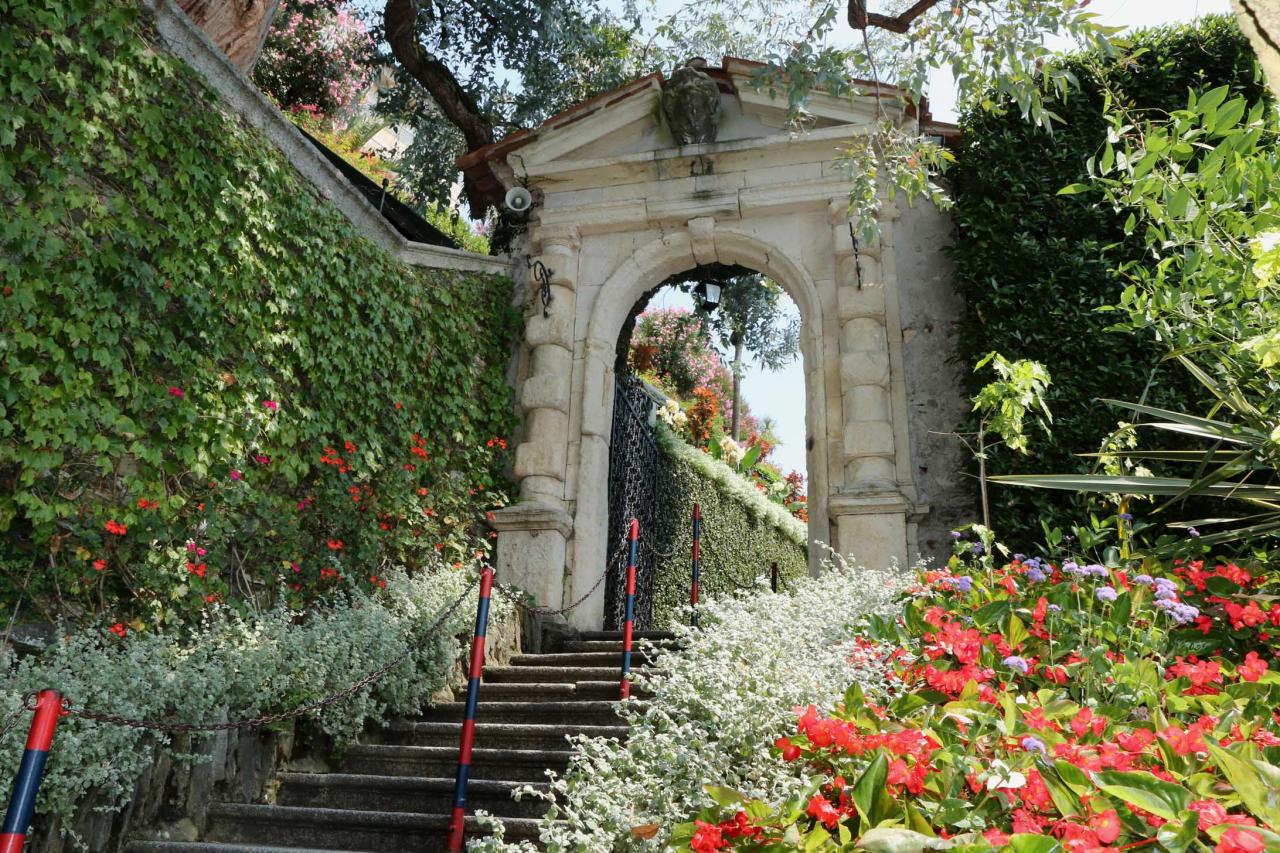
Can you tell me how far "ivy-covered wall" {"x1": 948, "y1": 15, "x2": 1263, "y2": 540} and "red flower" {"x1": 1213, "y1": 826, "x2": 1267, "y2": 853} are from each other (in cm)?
447

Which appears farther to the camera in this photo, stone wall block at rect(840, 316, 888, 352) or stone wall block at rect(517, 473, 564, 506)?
stone wall block at rect(517, 473, 564, 506)

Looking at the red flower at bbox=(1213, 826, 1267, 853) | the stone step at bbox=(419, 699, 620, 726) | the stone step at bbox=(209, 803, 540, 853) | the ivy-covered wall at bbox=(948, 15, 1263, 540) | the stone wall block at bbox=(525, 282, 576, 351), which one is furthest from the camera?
the stone wall block at bbox=(525, 282, 576, 351)

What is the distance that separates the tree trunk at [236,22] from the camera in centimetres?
766

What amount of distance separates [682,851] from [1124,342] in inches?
201

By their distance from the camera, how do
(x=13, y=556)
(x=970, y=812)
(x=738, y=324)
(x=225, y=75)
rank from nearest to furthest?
(x=970, y=812) → (x=13, y=556) → (x=225, y=75) → (x=738, y=324)

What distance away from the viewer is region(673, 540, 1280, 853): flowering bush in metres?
2.26

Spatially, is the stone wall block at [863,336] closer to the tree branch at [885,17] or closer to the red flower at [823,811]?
the tree branch at [885,17]

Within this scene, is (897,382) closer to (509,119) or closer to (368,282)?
(368,282)

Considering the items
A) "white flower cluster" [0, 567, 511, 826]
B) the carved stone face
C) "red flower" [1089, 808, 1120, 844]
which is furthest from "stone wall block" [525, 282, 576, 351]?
"red flower" [1089, 808, 1120, 844]

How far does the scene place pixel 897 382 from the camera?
726 cm

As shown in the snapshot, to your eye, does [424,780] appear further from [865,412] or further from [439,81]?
[439,81]

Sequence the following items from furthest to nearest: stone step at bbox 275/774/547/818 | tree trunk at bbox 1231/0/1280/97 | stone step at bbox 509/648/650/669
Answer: stone step at bbox 509/648/650/669 < stone step at bbox 275/774/547/818 < tree trunk at bbox 1231/0/1280/97

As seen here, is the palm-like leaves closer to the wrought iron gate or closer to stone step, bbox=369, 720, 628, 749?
stone step, bbox=369, 720, 628, 749

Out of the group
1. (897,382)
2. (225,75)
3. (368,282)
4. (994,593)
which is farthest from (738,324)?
(994,593)
